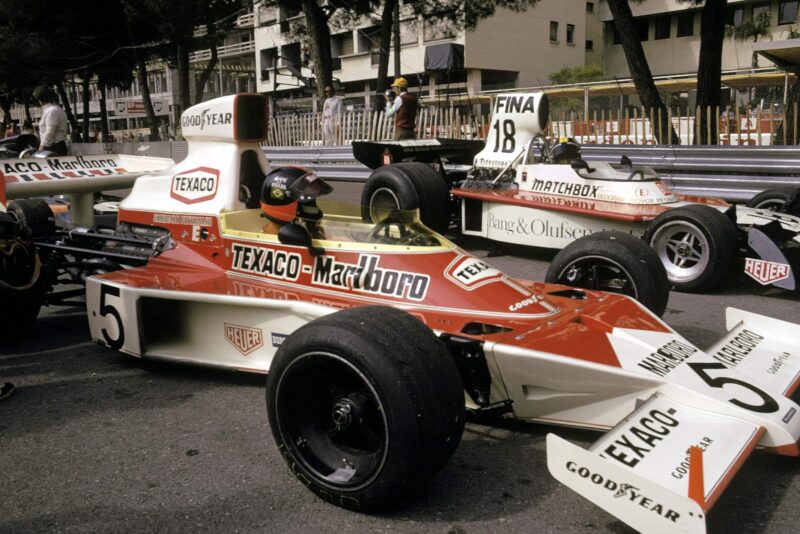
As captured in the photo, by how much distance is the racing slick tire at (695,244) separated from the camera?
612cm

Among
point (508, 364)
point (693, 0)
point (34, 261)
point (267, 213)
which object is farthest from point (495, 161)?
point (693, 0)

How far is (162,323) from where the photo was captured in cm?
438

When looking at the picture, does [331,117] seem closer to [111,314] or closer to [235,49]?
[111,314]

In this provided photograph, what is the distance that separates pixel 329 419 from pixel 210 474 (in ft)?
1.96

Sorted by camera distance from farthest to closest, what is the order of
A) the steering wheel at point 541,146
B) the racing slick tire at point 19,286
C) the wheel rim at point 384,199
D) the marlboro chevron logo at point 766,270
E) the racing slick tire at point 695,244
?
the steering wheel at point 541,146
the wheel rim at point 384,199
the racing slick tire at point 695,244
the marlboro chevron logo at point 766,270
the racing slick tire at point 19,286

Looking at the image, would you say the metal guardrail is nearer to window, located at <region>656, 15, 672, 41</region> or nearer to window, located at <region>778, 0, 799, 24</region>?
window, located at <region>778, 0, 799, 24</region>

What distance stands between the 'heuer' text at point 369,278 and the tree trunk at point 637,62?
31.2 ft

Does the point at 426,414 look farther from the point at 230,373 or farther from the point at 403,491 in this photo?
the point at 230,373

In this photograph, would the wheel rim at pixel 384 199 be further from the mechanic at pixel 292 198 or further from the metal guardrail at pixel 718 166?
the metal guardrail at pixel 718 166

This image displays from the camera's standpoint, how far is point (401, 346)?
265 cm

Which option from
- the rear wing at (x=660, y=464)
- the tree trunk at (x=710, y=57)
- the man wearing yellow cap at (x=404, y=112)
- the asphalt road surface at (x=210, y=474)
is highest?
the tree trunk at (x=710, y=57)

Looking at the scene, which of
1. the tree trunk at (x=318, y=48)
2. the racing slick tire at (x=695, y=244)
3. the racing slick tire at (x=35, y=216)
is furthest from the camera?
the tree trunk at (x=318, y=48)

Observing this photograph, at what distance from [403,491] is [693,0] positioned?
→ 1550cm

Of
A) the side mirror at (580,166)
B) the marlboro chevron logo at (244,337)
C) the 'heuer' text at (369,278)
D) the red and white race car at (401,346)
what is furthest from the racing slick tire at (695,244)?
the marlboro chevron logo at (244,337)
